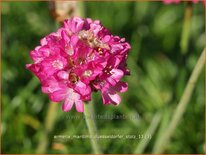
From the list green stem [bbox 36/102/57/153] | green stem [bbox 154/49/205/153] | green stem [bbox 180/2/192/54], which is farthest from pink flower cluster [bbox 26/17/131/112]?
green stem [bbox 36/102/57/153]

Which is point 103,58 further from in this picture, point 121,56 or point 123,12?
point 123,12

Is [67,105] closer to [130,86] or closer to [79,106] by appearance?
[79,106]

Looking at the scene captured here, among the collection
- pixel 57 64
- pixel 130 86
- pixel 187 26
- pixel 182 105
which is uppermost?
pixel 57 64

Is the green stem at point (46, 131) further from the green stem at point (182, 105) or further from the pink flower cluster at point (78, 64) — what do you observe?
the pink flower cluster at point (78, 64)

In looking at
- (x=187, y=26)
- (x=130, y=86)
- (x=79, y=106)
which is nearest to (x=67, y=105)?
(x=79, y=106)

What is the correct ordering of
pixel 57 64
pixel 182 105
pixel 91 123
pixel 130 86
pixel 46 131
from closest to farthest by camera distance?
pixel 57 64 → pixel 91 123 → pixel 182 105 → pixel 46 131 → pixel 130 86

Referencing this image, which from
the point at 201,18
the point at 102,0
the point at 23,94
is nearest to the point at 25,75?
the point at 23,94
